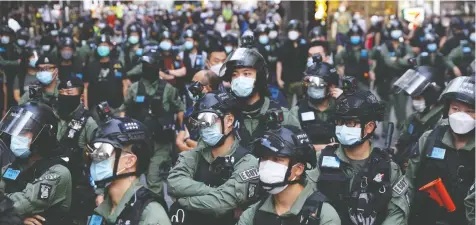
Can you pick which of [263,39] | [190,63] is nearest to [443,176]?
[190,63]

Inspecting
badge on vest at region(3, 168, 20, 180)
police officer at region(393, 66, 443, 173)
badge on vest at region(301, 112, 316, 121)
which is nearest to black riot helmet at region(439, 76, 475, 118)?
police officer at region(393, 66, 443, 173)

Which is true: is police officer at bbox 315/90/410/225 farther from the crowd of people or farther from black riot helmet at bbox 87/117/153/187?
black riot helmet at bbox 87/117/153/187

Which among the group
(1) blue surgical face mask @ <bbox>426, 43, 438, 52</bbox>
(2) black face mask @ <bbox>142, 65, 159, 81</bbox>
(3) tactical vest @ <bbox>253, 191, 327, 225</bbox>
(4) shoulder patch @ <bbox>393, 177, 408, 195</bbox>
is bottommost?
(1) blue surgical face mask @ <bbox>426, 43, 438, 52</bbox>

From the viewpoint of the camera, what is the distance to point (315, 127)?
7289 mm

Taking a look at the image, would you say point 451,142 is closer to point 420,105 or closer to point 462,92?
point 462,92

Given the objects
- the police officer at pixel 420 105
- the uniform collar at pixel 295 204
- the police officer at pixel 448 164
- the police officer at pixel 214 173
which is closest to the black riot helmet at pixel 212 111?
the police officer at pixel 214 173

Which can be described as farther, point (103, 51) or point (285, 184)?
point (103, 51)

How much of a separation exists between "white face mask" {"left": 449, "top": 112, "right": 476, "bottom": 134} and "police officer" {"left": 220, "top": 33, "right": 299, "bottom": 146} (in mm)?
1505

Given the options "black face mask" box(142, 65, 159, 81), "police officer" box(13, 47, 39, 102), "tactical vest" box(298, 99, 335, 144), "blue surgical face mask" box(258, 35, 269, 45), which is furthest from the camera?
"blue surgical face mask" box(258, 35, 269, 45)

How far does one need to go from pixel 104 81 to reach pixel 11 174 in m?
6.08

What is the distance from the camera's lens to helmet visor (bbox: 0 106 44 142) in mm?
5535

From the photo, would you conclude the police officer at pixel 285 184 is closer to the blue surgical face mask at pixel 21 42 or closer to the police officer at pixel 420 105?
the police officer at pixel 420 105

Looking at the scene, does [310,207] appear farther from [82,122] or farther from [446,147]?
[82,122]

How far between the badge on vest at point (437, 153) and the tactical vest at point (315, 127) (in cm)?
162
